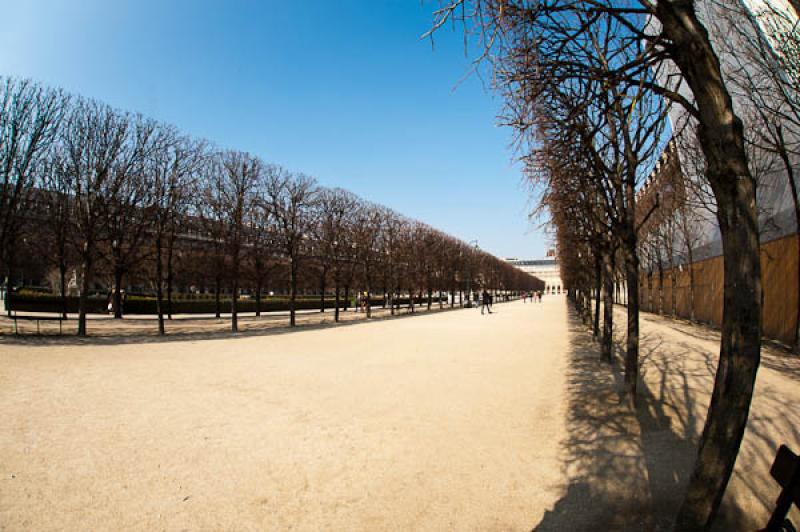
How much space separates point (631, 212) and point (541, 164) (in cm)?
226

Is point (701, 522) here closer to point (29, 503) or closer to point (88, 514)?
point (88, 514)

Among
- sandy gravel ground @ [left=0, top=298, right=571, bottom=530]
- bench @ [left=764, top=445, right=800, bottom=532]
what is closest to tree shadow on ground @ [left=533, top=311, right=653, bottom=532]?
sandy gravel ground @ [left=0, top=298, right=571, bottom=530]

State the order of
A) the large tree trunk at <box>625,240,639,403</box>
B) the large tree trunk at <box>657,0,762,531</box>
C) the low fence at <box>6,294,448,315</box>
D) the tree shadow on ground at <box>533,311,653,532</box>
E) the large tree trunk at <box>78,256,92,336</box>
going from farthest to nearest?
the low fence at <box>6,294,448,315</box> → the large tree trunk at <box>78,256,92,336</box> → the large tree trunk at <box>625,240,639,403</box> → the tree shadow on ground at <box>533,311,653,532</box> → the large tree trunk at <box>657,0,762,531</box>

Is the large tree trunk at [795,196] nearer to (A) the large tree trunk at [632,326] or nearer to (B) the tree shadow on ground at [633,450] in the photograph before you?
(B) the tree shadow on ground at [633,450]

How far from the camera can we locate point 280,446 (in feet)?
18.7

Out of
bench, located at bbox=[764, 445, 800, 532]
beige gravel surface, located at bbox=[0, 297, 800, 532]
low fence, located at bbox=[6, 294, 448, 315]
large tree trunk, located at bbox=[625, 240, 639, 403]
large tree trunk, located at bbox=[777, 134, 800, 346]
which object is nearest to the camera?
bench, located at bbox=[764, 445, 800, 532]

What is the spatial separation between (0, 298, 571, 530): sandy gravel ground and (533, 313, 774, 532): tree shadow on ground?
0.23 m

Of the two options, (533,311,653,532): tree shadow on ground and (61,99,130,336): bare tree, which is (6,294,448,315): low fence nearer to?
(61,99,130,336): bare tree

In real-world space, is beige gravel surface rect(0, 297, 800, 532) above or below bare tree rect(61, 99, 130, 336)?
below

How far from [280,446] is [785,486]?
5327 millimetres

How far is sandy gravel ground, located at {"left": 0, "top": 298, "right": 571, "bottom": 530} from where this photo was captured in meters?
4.04

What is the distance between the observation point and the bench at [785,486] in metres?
2.51

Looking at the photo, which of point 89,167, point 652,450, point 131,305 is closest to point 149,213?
point 89,167

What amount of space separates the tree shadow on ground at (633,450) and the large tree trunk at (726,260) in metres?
1.24
